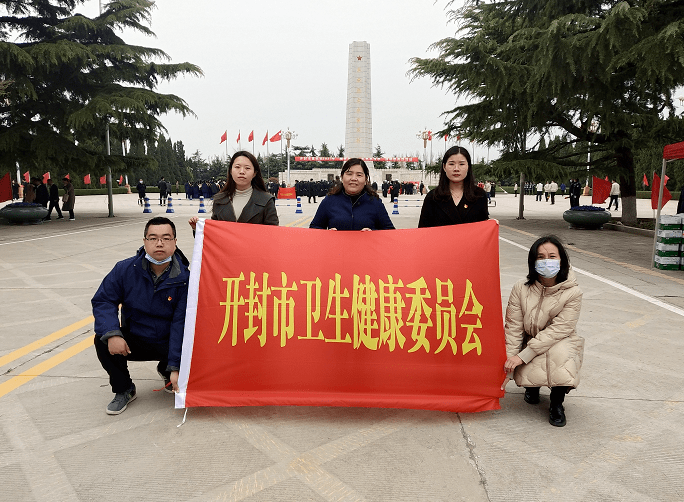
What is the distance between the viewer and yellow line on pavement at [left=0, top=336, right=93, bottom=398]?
371 centimetres

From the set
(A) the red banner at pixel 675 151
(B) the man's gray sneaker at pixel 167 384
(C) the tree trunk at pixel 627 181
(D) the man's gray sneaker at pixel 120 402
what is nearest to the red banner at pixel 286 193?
(C) the tree trunk at pixel 627 181

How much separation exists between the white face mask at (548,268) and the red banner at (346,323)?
26 cm

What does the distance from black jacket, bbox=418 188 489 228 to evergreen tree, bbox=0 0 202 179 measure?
14.9 m

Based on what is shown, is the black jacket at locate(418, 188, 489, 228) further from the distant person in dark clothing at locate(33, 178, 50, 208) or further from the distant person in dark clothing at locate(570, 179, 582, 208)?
the distant person in dark clothing at locate(570, 179, 582, 208)

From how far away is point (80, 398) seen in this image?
11.6ft

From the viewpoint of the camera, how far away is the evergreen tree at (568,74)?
1027 cm

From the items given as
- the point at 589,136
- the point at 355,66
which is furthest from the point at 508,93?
the point at 355,66

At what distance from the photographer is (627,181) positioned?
15.9 metres

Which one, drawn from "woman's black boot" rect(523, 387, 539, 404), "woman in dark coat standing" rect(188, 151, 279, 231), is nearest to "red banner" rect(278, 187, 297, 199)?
"woman in dark coat standing" rect(188, 151, 279, 231)

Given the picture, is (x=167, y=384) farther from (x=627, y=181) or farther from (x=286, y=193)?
(x=286, y=193)

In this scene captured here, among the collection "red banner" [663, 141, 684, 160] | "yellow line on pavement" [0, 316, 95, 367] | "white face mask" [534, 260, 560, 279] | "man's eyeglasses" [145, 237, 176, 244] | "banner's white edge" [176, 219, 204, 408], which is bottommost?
"yellow line on pavement" [0, 316, 95, 367]

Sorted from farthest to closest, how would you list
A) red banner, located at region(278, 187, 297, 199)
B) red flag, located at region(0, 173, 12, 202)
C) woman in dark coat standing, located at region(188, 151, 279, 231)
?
red banner, located at region(278, 187, 297, 199)
red flag, located at region(0, 173, 12, 202)
woman in dark coat standing, located at region(188, 151, 279, 231)

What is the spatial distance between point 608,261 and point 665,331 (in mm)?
4676

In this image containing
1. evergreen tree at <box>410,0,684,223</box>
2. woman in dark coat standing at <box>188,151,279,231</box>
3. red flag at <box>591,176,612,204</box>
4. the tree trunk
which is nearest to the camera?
woman in dark coat standing at <box>188,151,279,231</box>
